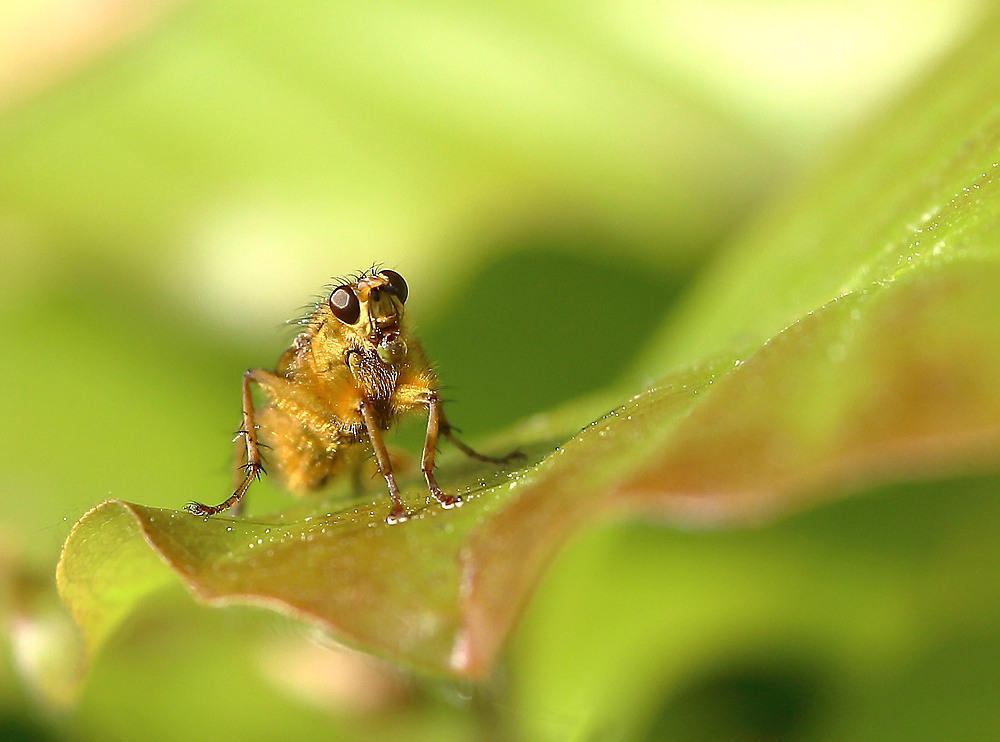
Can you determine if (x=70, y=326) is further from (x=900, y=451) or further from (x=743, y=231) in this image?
(x=900, y=451)

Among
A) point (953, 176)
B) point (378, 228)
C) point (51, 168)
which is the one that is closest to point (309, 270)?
point (378, 228)

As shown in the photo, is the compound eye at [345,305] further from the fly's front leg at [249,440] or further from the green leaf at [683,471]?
the green leaf at [683,471]

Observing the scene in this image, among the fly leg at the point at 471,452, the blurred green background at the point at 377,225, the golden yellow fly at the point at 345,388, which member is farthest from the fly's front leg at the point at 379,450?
the blurred green background at the point at 377,225

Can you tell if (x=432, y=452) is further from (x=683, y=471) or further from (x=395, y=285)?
(x=683, y=471)

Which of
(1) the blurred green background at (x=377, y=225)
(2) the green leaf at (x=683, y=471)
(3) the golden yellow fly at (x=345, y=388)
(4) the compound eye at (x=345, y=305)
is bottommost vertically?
(2) the green leaf at (x=683, y=471)

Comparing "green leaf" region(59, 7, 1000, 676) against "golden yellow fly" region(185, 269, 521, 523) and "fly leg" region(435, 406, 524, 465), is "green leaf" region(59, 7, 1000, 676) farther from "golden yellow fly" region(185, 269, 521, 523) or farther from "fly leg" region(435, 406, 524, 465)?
"golden yellow fly" region(185, 269, 521, 523)

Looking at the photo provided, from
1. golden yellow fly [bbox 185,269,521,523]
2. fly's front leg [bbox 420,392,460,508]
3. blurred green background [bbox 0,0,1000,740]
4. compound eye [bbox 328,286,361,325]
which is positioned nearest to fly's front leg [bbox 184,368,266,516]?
golden yellow fly [bbox 185,269,521,523]
